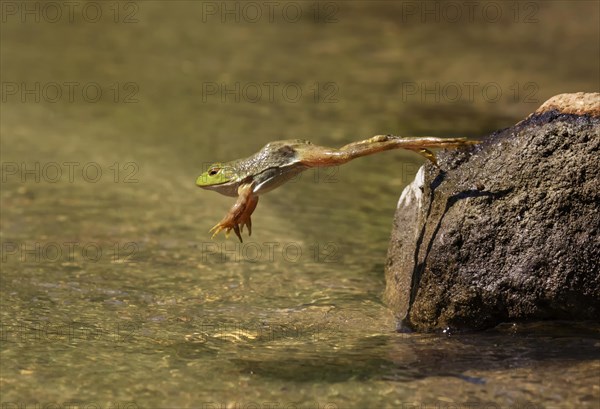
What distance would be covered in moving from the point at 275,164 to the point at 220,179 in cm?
32

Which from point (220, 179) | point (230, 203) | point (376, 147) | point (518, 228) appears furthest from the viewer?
point (230, 203)

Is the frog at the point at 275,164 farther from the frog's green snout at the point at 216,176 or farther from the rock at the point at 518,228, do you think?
the rock at the point at 518,228

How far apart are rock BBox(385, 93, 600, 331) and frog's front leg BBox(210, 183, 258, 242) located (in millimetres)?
873

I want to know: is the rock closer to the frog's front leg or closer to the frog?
the frog

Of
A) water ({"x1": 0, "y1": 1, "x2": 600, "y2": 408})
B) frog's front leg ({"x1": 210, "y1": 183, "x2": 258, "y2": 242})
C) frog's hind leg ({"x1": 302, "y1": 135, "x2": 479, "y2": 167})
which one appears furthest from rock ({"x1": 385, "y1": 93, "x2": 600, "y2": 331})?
frog's front leg ({"x1": 210, "y1": 183, "x2": 258, "y2": 242})

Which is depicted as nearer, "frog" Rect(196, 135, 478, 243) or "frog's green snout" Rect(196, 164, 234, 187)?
"frog" Rect(196, 135, 478, 243)

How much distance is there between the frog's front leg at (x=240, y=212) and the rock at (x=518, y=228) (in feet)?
2.87

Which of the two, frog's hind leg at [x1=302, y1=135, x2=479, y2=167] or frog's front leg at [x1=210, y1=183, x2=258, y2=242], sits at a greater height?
frog's hind leg at [x1=302, y1=135, x2=479, y2=167]

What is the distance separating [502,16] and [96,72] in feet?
19.0

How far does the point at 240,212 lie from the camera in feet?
16.1

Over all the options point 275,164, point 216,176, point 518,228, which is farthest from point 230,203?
point 518,228

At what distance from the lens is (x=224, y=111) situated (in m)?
10.9

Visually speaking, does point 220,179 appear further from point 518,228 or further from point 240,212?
point 518,228

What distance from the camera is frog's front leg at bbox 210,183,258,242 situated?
16.0 ft
